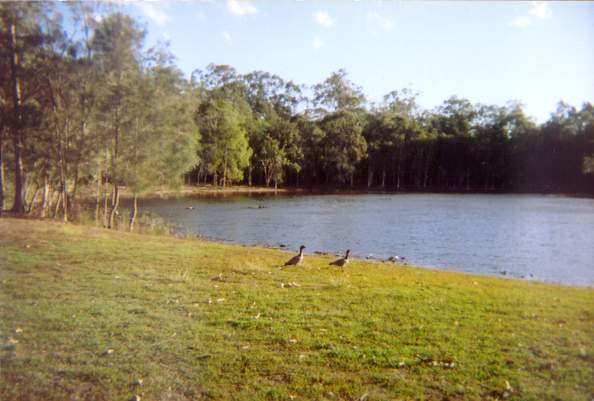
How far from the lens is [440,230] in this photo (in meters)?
32.1

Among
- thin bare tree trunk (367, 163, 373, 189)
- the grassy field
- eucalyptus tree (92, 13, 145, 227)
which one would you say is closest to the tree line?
eucalyptus tree (92, 13, 145, 227)

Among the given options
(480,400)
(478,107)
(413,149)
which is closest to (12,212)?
(480,400)

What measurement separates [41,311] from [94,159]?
60.7ft

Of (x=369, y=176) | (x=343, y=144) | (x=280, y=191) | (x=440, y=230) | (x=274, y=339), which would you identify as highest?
(x=343, y=144)

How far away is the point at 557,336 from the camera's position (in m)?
7.02

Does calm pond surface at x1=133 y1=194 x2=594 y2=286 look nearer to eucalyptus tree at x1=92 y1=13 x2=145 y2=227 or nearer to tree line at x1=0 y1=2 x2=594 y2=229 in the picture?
tree line at x1=0 y1=2 x2=594 y2=229

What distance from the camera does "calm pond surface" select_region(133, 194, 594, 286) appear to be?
72.3 feet

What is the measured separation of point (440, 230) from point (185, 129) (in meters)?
18.5

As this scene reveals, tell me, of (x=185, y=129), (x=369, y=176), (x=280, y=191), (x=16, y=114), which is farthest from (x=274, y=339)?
(x=369, y=176)

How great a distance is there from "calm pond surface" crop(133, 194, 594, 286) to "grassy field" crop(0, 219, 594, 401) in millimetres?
11270

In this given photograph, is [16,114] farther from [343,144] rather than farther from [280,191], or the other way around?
[280,191]

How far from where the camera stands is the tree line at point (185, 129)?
21.5 m

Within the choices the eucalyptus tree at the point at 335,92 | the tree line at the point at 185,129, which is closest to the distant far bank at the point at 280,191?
the tree line at the point at 185,129

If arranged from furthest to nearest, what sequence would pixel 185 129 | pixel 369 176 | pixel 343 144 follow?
pixel 369 176
pixel 343 144
pixel 185 129
